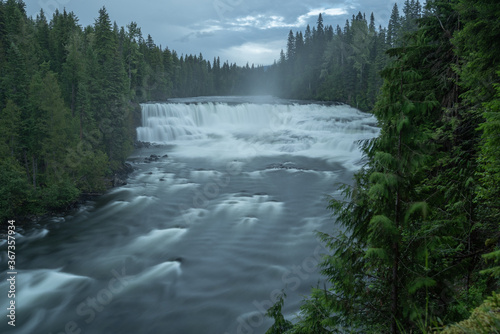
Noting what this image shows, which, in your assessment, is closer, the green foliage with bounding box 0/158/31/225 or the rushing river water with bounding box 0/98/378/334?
the rushing river water with bounding box 0/98/378/334

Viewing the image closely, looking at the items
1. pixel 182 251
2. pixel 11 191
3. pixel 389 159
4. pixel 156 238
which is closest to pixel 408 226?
pixel 389 159

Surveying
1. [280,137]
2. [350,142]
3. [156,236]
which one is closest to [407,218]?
[156,236]

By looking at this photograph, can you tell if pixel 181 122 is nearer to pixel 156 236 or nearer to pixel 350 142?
pixel 350 142

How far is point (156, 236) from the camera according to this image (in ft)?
66.0

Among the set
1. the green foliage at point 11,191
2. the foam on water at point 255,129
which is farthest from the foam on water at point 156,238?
the foam on water at point 255,129

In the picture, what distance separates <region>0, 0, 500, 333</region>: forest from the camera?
542 centimetres

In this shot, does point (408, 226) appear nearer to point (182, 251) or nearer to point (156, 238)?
point (182, 251)

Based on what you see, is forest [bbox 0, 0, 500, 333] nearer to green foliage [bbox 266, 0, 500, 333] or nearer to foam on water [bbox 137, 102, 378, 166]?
green foliage [bbox 266, 0, 500, 333]

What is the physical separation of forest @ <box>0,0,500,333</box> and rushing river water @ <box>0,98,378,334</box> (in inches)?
102

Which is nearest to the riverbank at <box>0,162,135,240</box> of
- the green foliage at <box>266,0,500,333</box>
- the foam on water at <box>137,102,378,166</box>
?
the foam on water at <box>137,102,378,166</box>

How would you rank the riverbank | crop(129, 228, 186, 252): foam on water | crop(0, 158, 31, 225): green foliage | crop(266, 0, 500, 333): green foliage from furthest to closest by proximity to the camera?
crop(0, 158, 31, 225): green foliage < the riverbank < crop(129, 228, 186, 252): foam on water < crop(266, 0, 500, 333): green foliage

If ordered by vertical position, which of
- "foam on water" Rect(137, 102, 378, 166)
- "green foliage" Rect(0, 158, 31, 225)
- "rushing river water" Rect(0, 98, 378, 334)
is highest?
"foam on water" Rect(137, 102, 378, 166)

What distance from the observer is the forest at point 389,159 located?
5418 millimetres

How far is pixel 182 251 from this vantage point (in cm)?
1830
